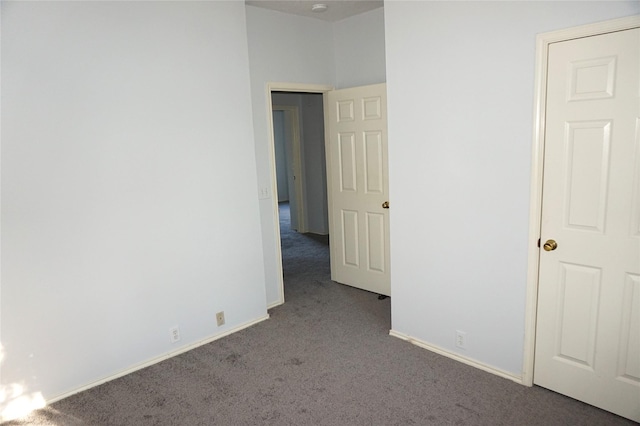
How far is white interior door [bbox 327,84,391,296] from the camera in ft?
13.7

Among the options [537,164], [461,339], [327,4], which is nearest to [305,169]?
[327,4]

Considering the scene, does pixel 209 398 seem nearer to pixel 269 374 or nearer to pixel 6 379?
pixel 269 374

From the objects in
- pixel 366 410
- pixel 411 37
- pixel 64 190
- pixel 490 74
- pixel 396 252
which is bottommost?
pixel 366 410

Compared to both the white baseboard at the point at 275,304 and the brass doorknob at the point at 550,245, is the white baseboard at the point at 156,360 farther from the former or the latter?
the brass doorknob at the point at 550,245

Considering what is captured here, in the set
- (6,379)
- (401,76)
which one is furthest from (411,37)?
(6,379)

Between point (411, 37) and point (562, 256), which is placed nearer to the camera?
point (562, 256)

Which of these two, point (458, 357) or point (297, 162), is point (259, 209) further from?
point (297, 162)

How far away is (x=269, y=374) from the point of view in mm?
3016

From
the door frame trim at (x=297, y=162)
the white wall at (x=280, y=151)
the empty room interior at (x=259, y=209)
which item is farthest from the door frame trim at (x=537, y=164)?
the white wall at (x=280, y=151)

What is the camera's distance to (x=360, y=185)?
4387 mm

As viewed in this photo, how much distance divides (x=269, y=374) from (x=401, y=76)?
2.23 metres

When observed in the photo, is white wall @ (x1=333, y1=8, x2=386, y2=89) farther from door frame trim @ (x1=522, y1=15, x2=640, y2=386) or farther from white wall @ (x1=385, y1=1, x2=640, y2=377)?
door frame trim @ (x1=522, y1=15, x2=640, y2=386)

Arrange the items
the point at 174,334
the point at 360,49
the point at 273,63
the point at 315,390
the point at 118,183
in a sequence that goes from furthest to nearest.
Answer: the point at 360,49 → the point at 273,63 → the point at 174,334 → the point at 118,183 → the point at 315,390

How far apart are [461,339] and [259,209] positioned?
195 cm
